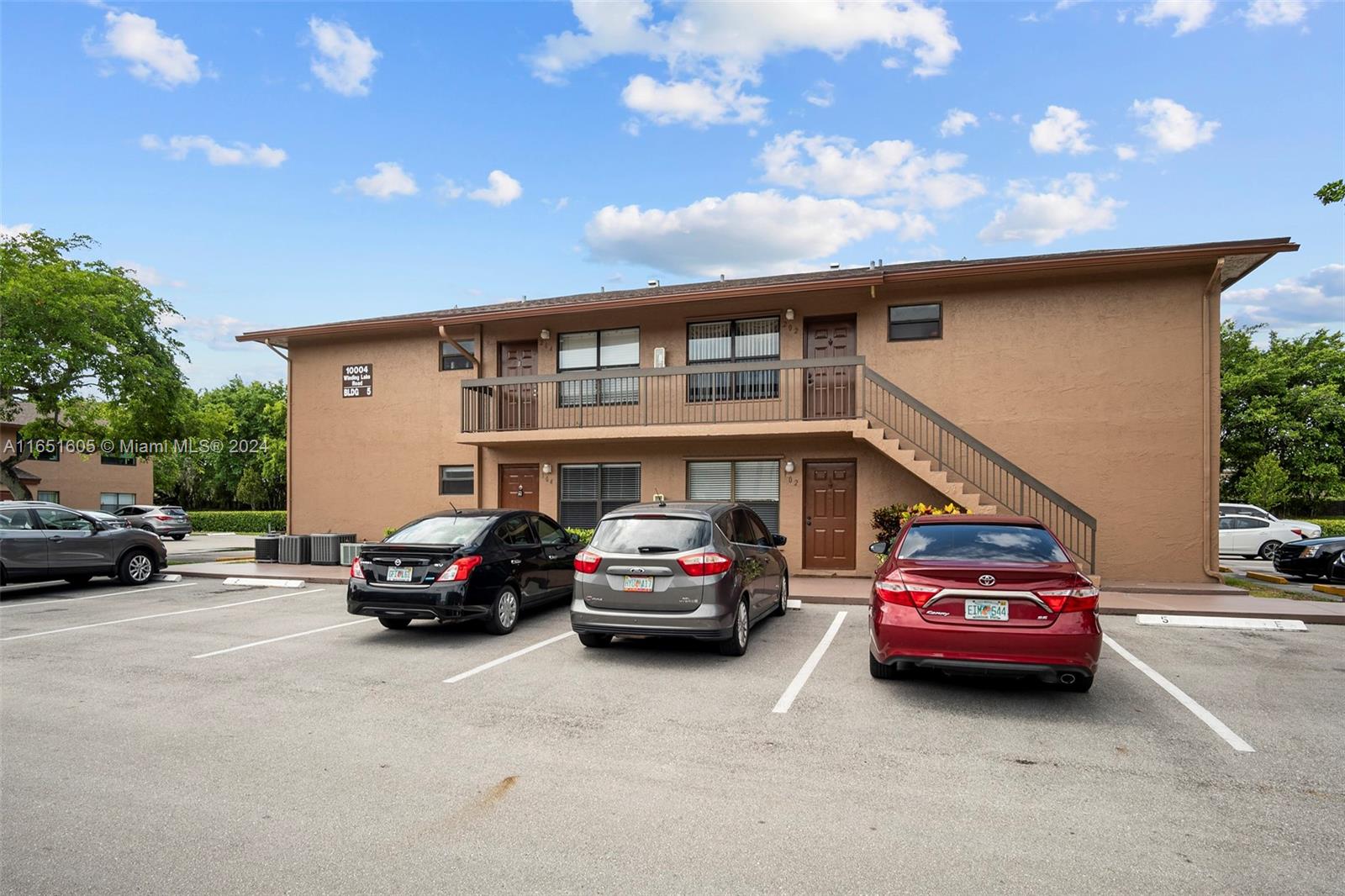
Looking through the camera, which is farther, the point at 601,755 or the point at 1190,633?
the point at 1190,633

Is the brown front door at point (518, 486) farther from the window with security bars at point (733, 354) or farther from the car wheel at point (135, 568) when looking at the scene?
the car wheel at point (135, 568)

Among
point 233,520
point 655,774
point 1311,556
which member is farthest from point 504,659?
point 233,520

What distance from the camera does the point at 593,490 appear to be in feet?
53.5

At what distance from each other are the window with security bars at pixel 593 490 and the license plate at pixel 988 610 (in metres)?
10.3

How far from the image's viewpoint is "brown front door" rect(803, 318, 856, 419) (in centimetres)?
1445

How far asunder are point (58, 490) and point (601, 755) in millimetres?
42379

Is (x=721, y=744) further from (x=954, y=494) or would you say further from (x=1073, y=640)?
(x=954, y=494)

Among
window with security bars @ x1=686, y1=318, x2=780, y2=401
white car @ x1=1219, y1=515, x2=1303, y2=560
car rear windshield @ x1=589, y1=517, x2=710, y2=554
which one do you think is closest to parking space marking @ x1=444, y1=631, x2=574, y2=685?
car rear windshield @ x1=589, y1=517, x2=710, y2=554

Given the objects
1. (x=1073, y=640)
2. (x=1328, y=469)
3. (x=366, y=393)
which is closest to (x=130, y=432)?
(x=366, y=393)

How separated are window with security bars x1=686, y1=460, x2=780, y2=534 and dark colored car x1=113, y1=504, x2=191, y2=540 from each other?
26545mm

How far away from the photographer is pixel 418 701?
20.5 feet

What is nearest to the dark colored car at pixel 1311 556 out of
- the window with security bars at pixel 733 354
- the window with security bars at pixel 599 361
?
the window with security bars at pixel 733 354

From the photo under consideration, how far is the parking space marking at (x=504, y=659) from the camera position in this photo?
699 cm

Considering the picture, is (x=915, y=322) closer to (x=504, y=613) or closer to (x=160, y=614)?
(x=504, y=613)
